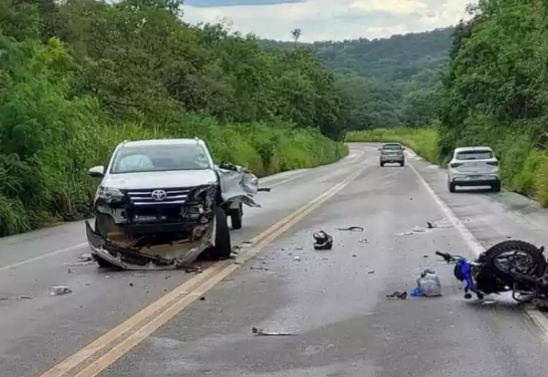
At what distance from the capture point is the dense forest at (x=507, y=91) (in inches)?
1390

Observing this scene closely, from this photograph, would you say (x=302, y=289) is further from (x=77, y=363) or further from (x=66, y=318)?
(x=77, y=363)

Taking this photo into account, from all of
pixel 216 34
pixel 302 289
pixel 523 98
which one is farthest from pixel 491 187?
pixel 216 34

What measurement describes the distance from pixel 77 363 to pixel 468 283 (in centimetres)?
460

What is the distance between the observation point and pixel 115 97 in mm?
45156

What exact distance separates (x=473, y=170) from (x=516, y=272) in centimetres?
2583

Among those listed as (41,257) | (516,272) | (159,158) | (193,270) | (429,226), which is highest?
(159,158)

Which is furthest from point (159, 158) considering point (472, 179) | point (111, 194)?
point (472, 179)

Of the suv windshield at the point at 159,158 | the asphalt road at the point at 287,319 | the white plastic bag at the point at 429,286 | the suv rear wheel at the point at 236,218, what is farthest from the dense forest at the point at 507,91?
the white plastic bag at the point at 429,286

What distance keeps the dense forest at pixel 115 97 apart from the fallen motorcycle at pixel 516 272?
14.5m

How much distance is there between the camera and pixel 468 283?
35.8ft

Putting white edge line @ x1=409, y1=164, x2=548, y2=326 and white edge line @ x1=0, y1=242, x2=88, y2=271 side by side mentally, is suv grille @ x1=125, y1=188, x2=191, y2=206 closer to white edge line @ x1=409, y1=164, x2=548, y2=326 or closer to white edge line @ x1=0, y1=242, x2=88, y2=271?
white edge line @ x1=0, y1=242, x2=88, y2=271

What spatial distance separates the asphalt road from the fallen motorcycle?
0.76ft

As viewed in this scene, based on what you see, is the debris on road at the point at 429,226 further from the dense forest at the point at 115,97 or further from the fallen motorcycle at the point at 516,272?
the dense forest at the point at 115,97

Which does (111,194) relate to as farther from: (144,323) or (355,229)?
(355,229)
